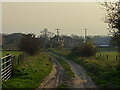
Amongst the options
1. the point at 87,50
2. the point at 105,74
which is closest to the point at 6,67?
the point at 105,74

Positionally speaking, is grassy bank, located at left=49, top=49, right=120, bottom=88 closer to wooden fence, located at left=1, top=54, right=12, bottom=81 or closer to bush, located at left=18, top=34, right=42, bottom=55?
wooden fence, located at left=1, top=54, right=12, bottom=81

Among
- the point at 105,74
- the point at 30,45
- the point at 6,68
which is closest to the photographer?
the point at 6,68

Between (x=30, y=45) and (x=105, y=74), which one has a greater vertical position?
(x=30, y=45)

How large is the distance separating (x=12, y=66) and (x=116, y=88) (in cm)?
803

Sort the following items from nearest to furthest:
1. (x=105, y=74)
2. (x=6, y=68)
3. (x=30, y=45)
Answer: (x=6, y=68)
(x=105, y=74)
(x=30, y=45)

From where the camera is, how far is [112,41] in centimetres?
2603

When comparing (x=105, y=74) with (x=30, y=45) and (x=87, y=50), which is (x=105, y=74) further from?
(x=30, y=45)

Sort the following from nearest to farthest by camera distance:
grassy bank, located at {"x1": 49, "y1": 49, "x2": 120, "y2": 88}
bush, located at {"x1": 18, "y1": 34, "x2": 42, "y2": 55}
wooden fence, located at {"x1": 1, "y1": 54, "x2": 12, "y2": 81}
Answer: wooden fence, located at {"x1": 1, "y1": 54, "x2": 12, "y2": 81}, grassy bank, located at {"x1": 49, "y1": 49, "x2": 120, "y2": 88}, bush, located at {"x1": 18, "y1": 34, "x2": 42, "y2": 55}

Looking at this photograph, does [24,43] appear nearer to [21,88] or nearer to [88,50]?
[88,50]

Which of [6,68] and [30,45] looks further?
[30,45]

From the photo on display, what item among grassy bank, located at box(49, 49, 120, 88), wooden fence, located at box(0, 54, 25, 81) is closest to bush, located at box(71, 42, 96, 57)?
grassy bank, located at box(49, 49, 120, 88)

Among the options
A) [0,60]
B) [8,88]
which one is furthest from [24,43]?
[8,88]

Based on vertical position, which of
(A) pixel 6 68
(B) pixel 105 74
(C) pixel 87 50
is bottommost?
(B) pixel 105 74

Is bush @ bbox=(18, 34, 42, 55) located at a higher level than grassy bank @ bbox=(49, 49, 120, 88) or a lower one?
higher
